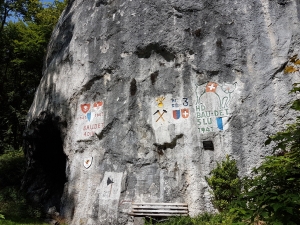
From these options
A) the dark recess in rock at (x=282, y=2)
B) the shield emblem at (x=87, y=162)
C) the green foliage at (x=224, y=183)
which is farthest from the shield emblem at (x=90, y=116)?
the dark recess in rock at (x=282, y=2)

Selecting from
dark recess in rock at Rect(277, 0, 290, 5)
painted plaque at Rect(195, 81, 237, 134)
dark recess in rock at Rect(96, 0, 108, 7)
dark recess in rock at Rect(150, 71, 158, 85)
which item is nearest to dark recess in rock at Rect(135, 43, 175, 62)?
dark recess in rock at Rect(150, 71, 158, 85)

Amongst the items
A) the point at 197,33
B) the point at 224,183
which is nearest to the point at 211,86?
the point at 197,33

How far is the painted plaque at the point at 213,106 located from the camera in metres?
Answer: 7.26

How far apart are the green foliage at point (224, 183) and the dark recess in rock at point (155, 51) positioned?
2.80m

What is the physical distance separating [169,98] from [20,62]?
11811mm

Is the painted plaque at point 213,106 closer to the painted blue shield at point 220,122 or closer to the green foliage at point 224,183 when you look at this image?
the painted blue shield at point 220,122

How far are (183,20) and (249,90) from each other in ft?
7.83

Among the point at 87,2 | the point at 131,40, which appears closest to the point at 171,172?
the point at 131,40

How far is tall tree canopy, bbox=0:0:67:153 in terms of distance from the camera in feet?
55.7

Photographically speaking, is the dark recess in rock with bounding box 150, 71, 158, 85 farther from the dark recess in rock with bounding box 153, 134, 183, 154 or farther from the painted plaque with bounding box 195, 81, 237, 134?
the dark recess in rock with bounding box 153, 134, 183, 154

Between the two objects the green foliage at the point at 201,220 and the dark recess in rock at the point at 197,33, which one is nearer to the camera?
the green foliage at the point at 201,220

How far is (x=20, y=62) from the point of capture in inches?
665

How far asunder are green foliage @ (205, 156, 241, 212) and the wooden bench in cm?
68

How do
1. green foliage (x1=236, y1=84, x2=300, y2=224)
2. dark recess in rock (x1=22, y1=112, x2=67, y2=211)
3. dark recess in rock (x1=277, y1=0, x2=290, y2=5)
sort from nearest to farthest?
green foliage (x1=236, y1=84, x2=300, y2=224) → dark recess in rock (x1=277, y1=0, x2=290, y2=5) → dark recess in rock (x1=22, y1=112, x2=67, y2=211)
